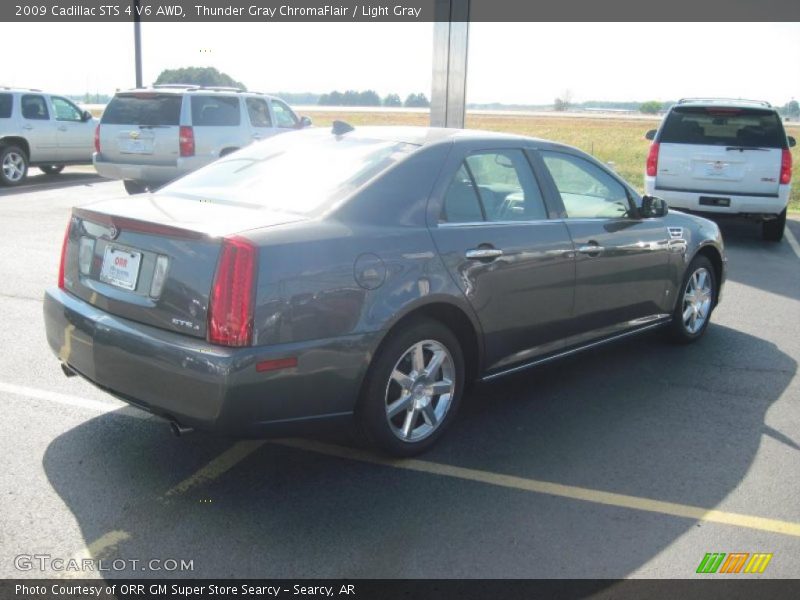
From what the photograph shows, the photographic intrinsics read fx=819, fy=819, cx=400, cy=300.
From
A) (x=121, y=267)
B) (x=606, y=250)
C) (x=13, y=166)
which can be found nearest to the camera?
(x=121, y=267)

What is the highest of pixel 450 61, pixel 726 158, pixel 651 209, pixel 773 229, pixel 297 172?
pixel 450 61

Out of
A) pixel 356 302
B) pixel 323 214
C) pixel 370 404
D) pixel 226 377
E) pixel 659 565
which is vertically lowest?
pixel 659 565

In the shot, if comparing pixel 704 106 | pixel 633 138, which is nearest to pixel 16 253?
pixel 704 106

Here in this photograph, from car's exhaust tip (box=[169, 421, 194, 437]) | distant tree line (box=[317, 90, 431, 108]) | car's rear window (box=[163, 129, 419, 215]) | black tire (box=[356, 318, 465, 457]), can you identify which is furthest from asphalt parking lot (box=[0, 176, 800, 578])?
distant tree line (box=[317, 90, 431, 108])

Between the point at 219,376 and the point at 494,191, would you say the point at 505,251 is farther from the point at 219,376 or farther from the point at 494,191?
the point at 219,376

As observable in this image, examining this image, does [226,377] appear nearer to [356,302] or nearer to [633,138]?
[356,302]

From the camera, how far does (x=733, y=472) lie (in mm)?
4098

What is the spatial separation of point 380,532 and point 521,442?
1248 millimetres

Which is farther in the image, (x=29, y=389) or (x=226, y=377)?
(x=29, y=389)

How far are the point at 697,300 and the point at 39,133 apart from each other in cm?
1451

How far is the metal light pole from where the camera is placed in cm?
1353

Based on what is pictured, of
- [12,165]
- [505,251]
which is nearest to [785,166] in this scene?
[505,251]

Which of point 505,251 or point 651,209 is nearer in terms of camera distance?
point 505,251

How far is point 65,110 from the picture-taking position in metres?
17.5
